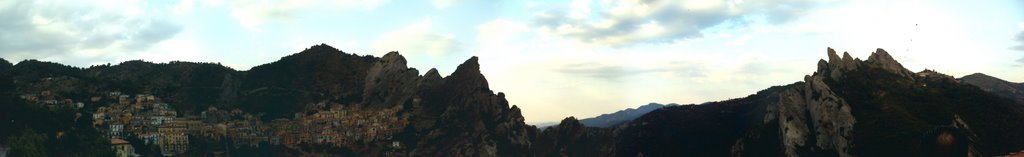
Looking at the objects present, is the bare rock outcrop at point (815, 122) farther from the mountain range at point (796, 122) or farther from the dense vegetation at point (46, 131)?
the dense vegetation at point (46, 131)

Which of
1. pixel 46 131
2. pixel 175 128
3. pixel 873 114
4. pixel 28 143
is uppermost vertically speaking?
pixel 46 131

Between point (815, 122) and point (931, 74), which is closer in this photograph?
point (815, 122)

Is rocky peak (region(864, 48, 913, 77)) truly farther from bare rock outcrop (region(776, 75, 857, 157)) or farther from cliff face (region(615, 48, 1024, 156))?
bare rock outcrop (region(776, 75, 857, 157))

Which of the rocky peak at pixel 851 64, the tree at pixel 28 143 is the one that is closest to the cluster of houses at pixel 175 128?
the tree at pixel 28 143

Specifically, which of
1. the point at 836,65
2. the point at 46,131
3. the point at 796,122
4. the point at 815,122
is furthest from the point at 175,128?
the point at 836,65

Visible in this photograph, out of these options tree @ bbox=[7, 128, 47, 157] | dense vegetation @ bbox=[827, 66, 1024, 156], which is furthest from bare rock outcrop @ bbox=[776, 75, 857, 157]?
tree @ bbox=[7, 128, 47, 157]

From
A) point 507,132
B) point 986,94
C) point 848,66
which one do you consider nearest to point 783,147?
point 848,66

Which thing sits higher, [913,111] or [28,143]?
[28,143]

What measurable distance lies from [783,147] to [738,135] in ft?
117

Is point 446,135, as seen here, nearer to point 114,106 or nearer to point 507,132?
point 507,132

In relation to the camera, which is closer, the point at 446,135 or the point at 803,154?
the point at 803,154

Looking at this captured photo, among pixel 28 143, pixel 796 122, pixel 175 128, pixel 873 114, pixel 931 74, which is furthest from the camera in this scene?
pixel 175 128

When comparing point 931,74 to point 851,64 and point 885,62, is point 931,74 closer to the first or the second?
point 885,62

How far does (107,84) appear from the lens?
19475cm
